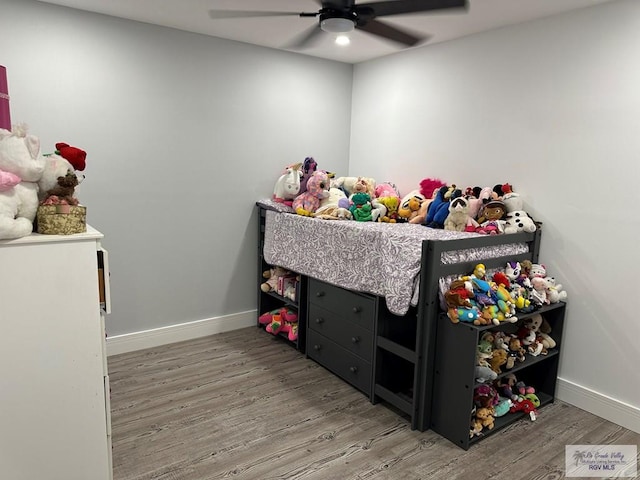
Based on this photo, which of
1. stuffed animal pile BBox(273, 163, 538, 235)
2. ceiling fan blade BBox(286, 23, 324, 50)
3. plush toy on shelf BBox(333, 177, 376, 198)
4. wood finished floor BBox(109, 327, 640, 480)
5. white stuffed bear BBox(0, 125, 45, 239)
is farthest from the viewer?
plush toy on shelf BBox(333, 177, 376, 198)

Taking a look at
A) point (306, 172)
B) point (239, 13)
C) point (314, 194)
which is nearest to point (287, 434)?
point (314, 194)

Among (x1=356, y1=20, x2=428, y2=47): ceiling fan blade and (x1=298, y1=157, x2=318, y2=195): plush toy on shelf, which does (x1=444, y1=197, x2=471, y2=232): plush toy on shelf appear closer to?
(x1=356, y1=20, x2=428, y2=47): ceiling fan blade

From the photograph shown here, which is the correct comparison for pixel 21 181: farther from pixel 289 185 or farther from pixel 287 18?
pixel 289 185

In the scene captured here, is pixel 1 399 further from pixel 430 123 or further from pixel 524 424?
pixel 430 123

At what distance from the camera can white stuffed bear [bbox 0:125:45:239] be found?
1.45 meters

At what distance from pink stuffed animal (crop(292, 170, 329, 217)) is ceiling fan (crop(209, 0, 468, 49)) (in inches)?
41.5

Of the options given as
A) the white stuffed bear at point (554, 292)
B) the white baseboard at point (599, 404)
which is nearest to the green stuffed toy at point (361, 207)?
the white stuffed bear at point (554, 292)

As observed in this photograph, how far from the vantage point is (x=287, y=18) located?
288 cm

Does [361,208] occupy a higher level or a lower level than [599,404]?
higher

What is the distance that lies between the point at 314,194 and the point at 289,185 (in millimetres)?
241

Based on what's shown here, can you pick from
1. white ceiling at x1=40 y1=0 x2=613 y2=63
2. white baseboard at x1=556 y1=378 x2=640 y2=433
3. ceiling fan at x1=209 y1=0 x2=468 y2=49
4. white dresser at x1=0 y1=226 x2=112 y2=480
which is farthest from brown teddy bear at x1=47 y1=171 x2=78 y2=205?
white baseboard at x1=556 y1=378 x2=640 y2=433

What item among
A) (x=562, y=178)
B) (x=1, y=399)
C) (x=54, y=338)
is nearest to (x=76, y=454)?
(x=1, y=399)

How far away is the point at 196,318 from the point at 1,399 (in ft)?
7.04

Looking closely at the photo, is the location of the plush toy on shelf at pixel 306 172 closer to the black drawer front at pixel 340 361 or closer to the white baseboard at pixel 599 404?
the black drawer front at pixel 340 361
